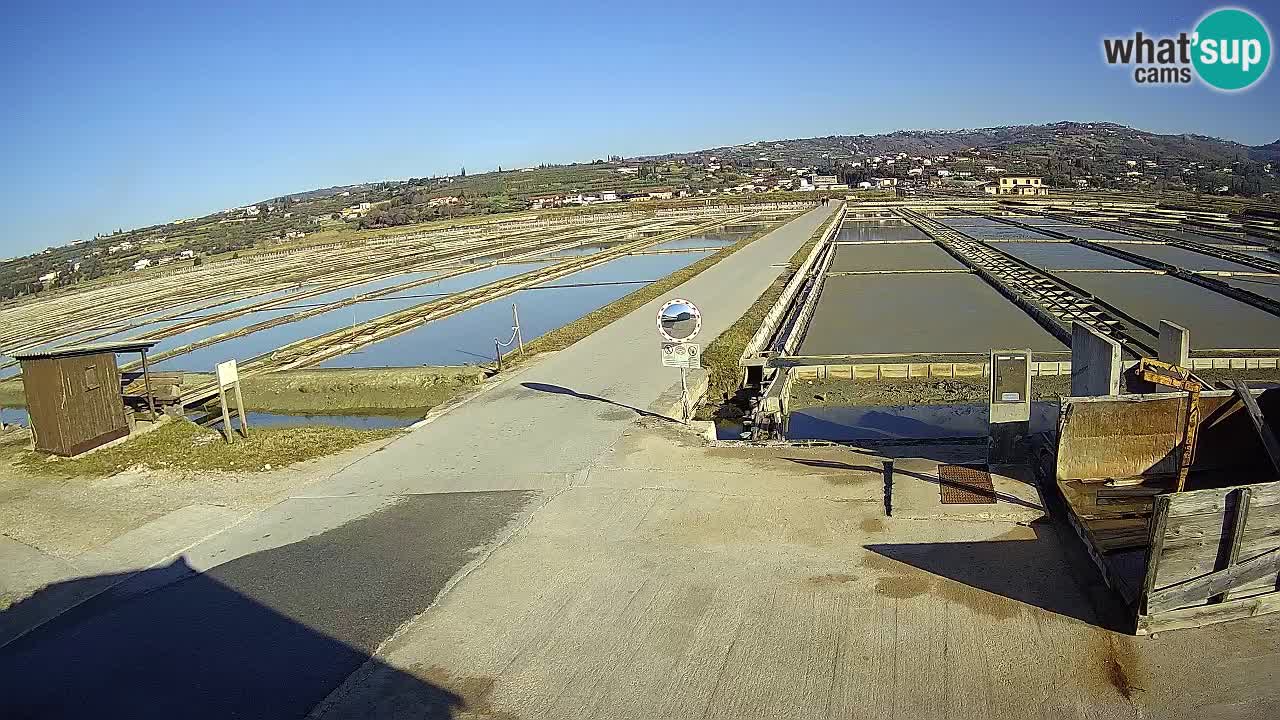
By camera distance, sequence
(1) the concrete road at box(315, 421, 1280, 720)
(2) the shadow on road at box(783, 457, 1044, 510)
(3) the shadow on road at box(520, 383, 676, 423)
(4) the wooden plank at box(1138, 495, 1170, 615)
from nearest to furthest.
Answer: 1. (1) the concrete road at box(315, 421, 1280, 720)
2. (4) the wooden plank at box(1138, 495, 1170, 615)
3. (2) the shadow on road at box(783, 457, 1044, 510)
4. (3) the shadow on road at box(520, 383, 676, 423)

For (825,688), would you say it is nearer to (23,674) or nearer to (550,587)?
(550,587)

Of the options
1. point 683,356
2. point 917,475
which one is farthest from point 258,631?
point 683,356

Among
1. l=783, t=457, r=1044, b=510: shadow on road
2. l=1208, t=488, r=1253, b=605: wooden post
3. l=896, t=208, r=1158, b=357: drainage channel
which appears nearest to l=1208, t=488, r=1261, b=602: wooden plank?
l=1208, t=488, r=1253, b=605: wooden post

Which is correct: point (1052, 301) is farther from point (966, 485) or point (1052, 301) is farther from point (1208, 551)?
point (1208, 551)

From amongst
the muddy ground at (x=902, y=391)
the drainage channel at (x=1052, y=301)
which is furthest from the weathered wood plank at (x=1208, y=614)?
the muddy ground at (x=902, y=391)

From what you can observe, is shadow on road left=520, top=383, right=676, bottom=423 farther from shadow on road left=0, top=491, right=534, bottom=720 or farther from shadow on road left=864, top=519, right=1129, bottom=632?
shadow on road left=864, top=519, right=1129, bottom=632

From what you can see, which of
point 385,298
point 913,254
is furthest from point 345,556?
point 913,254

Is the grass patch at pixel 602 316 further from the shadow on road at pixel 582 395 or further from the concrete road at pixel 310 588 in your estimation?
the concrete road at pixel 310 588
